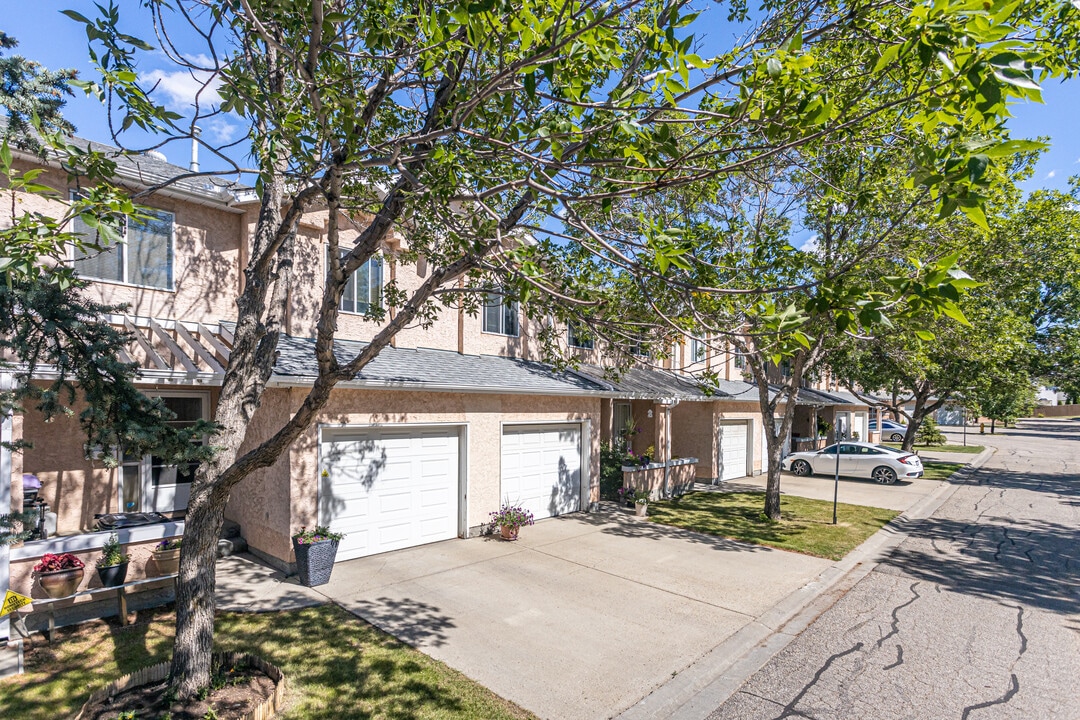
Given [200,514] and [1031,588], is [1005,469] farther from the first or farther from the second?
[200,514]

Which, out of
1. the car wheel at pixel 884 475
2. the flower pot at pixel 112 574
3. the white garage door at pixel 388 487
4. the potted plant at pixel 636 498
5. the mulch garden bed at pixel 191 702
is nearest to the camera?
the mulch garden bed at pixel 191 702

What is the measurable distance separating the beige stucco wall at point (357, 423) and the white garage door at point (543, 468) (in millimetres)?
397

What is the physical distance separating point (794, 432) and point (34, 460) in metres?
28.7

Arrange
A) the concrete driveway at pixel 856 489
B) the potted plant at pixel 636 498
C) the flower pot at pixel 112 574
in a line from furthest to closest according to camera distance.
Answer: the concrete driveway at pixel 856 489 < the potted plant at pixel 636 498 < the flower pot at pixel 112 574

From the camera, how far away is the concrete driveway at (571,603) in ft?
20.4

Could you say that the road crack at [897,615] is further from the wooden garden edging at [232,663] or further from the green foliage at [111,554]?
the green foliage at [111,554]

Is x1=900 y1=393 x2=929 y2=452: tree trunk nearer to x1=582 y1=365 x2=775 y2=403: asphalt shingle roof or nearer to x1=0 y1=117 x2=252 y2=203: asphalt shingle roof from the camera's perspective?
x1=582 y1=365 x2=775 y2=403: asphalt shingle roof

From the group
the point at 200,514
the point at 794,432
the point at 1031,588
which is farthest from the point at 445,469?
the point at 794,432

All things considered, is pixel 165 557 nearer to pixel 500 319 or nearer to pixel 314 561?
pixel 314 561

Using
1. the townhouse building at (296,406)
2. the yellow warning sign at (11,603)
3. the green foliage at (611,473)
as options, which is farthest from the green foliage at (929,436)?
the yellow warning sign at (11,603)

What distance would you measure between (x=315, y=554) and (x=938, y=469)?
87.5 ft

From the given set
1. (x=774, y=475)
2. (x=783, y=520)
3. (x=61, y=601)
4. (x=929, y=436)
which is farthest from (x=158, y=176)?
(x=929, y=436)

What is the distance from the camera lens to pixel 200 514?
18.3 feet

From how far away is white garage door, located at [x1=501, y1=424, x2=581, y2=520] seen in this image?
12.8m
